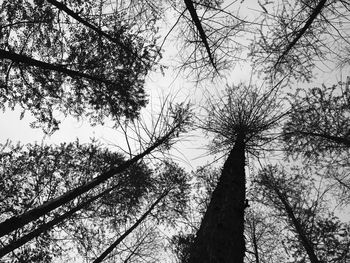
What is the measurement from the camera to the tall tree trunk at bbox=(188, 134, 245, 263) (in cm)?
245

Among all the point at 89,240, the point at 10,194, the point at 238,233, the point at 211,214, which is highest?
the point at 10,194

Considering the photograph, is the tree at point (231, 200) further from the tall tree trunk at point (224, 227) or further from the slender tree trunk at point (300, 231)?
the slender tree trunk at point (300, 231)

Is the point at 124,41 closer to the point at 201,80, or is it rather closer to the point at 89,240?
the point at 201,80

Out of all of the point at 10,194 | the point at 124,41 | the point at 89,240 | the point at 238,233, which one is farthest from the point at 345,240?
the point at 10,194

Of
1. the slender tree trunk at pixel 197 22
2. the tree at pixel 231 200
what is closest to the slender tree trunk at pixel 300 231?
the tree at pixel 231 200

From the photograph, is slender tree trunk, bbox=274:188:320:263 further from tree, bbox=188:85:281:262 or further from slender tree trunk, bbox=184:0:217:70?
slender tree trunk, bbox=184:0:217:70

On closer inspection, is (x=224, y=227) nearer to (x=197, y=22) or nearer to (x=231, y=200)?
(x=231, y=200)

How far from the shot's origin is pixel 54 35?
4816mm

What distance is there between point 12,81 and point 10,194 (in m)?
3.76

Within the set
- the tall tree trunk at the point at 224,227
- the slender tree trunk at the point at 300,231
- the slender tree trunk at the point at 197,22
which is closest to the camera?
the tall tree trunk at the point at 224,227

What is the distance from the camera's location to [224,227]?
2830 millimetres

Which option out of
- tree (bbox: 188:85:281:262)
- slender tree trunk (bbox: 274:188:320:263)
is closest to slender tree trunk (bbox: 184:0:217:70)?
tree (bbox: 188:85:281:262)

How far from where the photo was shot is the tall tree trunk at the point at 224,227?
2445mm

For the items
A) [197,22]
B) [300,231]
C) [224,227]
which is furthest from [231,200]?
[300,231]
